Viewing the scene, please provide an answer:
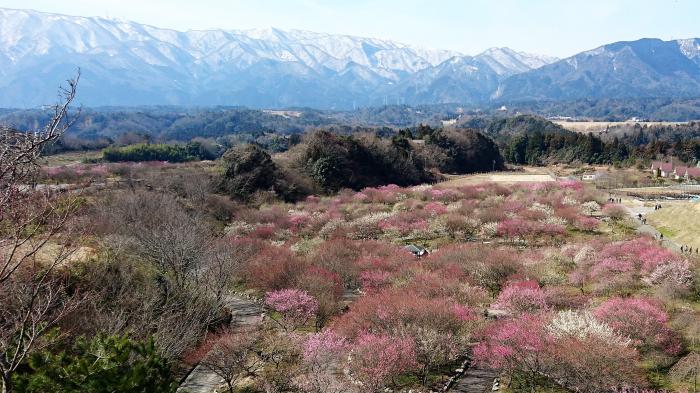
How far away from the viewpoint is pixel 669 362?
552 inches

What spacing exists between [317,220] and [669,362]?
2569 cm

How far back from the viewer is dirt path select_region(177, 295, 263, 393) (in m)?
14.6

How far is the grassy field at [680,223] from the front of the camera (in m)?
31.6

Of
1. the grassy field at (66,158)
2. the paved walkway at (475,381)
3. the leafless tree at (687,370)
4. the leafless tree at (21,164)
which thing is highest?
the leafless tree at (21,164)

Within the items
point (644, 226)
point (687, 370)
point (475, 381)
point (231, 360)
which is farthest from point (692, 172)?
point (231, 360)

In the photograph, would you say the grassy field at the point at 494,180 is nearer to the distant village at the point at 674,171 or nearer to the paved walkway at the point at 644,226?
the paved walkway at the point at 644,226

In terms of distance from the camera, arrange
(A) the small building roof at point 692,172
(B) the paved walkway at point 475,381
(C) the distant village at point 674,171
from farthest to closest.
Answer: (C) the distant village at point 674,171, (A) the small building roof at point 692,172, (B) the paved walkway at point 475,381

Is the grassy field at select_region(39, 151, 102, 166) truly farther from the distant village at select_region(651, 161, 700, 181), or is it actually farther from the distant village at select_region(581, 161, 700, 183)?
the distant village at select_region(651, 161, 700, 181)

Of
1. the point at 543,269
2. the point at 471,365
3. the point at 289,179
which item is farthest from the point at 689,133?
the point at 471,365

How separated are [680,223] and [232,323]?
1313 inches

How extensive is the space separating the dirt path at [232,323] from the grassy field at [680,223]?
2717 cm

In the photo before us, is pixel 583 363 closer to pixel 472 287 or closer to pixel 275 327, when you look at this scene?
pixel 472 287

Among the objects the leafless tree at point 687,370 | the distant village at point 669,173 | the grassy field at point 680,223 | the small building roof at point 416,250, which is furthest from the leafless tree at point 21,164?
the distant village at point 669,173

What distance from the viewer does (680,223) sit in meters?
35.3
